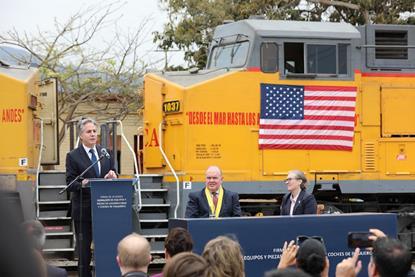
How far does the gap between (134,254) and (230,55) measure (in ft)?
→ 32.2

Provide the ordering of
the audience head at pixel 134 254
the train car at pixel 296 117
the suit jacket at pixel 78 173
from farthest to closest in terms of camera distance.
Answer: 1. the train car at pixel 296 117
2. the suit jacket at pixel 78 173
3. the audience head at pixel 134 254

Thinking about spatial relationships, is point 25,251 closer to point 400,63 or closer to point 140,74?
point 400,63

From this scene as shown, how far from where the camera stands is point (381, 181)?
44.6 ft

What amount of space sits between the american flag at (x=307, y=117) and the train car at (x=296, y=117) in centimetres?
2

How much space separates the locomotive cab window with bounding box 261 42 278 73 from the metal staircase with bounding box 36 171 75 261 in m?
3.99

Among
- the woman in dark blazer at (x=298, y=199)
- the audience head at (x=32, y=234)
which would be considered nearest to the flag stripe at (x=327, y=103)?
the woman in dark blazer at (x=298, y=199)

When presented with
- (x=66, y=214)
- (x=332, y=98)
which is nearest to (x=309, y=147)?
(x=332, y=98)

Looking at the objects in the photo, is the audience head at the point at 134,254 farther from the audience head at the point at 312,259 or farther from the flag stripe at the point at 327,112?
the flag stripe at the point at 327,112

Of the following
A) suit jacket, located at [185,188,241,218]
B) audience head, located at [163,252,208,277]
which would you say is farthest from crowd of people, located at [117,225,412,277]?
suit jacket, located at [185,188,241,218]

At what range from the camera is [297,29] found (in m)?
13.3

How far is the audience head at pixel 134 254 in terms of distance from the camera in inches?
168

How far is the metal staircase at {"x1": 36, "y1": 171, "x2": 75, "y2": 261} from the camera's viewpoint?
11.7 metres

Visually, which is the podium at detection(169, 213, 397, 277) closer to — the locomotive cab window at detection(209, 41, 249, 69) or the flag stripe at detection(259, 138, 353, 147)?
the flag stripe at detection(259, 138, 353, 147)

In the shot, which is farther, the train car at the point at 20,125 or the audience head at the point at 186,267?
the train car at the point at 20,125
